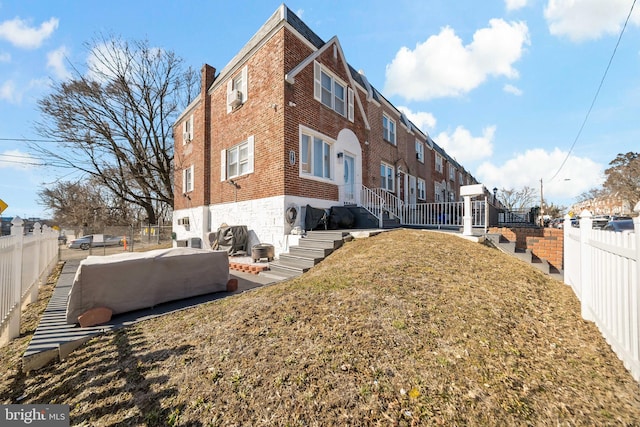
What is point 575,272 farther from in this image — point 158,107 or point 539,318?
point 158,107

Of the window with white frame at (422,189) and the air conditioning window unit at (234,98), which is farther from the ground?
the air conditioning window unit at (234,98)

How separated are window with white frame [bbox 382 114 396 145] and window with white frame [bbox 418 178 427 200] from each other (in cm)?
499

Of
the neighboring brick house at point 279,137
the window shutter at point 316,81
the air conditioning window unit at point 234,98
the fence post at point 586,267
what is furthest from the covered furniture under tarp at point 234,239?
the fence post at point 586,267

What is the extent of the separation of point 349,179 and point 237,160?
5.08 metres

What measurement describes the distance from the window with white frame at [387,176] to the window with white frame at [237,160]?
7.52m

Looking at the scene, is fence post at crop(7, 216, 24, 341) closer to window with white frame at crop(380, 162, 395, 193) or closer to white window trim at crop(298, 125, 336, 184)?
white window trim at crop(298, 125, 336, 184)

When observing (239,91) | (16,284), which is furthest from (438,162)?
(16,284)

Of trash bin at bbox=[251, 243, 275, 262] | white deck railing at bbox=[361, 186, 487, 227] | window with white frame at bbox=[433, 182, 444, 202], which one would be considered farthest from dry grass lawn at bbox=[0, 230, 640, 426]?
window with white frame at bbox=[433, 182, 444, 202]

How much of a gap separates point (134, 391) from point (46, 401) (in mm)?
903

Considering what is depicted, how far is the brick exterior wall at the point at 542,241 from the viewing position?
6.97 m

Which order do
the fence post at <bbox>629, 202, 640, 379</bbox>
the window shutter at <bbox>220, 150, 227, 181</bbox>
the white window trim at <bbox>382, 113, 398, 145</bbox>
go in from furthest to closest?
1. the white window trim at <bbox>382, 113, 398, 145</bbox>
2. the window shutter at <bbox>220, 150, 227, 181</bbox>
3. the fence post at <bbox>629, 202, 640, 379</bbox>

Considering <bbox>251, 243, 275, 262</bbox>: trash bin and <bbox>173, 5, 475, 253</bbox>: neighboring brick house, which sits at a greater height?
<bbox>173, 5, 475, 253</bbox>: neighboring brick house

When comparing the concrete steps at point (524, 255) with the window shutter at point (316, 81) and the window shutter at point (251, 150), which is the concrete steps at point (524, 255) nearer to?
the window shutter at point (316, 81)

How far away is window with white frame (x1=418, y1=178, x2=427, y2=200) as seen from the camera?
19280 mm
